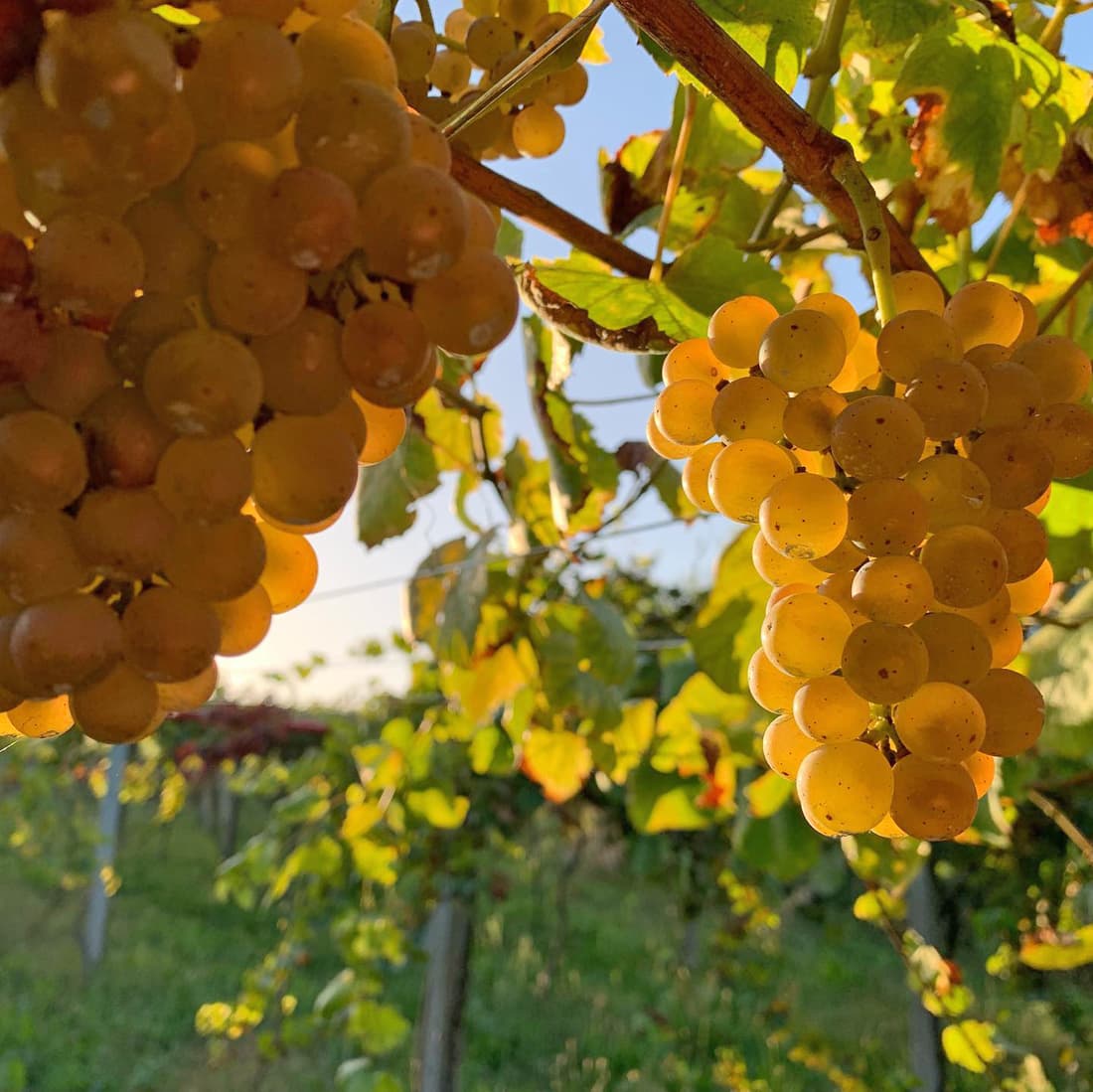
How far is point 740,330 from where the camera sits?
0.47 m

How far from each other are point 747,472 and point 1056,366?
0.52ft

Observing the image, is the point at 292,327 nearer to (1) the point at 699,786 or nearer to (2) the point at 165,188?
(2) the point at 165,188

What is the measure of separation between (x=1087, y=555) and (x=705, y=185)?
448mm

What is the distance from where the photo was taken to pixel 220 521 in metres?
0.28

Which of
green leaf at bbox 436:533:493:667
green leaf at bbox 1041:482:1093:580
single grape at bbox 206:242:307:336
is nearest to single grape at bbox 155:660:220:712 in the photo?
single grape at bbox 206:242:307:336

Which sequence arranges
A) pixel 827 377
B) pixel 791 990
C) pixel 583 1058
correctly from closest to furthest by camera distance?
pixel 827 377, pixel 583 1058, pixel 791 990

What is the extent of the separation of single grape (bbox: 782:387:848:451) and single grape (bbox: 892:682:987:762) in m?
0.11

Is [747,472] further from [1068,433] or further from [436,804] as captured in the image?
[436,804]

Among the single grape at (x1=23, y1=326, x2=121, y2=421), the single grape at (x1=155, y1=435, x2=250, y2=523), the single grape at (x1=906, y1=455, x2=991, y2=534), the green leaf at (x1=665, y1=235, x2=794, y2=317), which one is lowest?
the single grape at (x1=155, y1=435, x2=250, y2=523)

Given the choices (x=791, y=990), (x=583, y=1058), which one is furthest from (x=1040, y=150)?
(x=791, y=990)

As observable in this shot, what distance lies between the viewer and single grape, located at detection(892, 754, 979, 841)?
37cm

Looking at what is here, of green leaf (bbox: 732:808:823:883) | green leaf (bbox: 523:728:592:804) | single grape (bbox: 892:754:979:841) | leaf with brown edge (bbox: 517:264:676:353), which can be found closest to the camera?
single grape (bbox: 892:754:979:841)

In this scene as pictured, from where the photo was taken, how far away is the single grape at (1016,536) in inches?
17.0

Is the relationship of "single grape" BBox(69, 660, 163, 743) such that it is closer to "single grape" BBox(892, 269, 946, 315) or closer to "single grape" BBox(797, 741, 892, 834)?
"single grape" BBox(797, 741, 892, 834)
